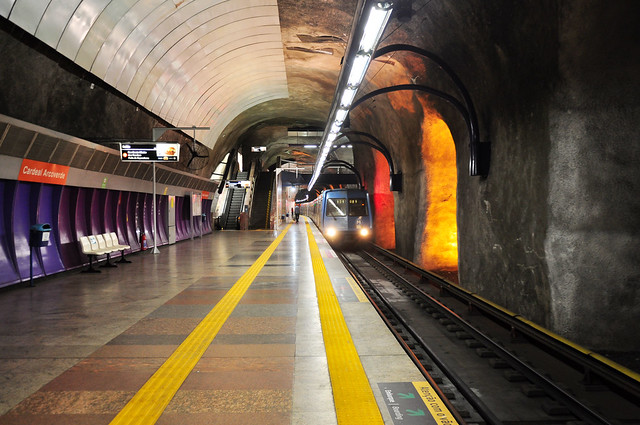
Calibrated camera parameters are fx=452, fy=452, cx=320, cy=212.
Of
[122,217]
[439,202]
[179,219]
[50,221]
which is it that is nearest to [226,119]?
[179,219]

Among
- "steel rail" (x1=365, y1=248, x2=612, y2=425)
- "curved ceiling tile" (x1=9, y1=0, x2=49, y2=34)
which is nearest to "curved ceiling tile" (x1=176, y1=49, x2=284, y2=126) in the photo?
"curved ceiling tile" (x1=9, y1=0, x2=49, y2=34)

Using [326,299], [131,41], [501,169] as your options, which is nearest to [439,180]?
[501,169]

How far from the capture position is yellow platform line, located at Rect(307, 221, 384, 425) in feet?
10.3

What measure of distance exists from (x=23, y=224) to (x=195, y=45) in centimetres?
656

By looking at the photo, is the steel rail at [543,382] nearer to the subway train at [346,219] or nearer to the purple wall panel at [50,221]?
the purple wall panel at [50,221]

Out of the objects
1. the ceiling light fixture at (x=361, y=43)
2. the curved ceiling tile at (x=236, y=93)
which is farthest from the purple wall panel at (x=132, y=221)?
the ceiling light fixture at (x=361, y=43)

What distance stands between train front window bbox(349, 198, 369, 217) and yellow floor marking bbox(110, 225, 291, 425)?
13.2 metres

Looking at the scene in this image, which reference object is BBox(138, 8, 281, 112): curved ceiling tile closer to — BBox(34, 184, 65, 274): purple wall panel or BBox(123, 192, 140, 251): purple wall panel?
BBox(123, 192, 140, 251): purple wall panel

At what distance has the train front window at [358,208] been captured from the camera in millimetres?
19516

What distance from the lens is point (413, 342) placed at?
5930mm

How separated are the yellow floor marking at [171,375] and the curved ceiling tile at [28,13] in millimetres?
5441

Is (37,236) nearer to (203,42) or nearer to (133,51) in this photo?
(133,51)

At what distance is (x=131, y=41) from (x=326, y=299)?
7788 mm

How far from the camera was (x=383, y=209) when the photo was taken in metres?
21.5
